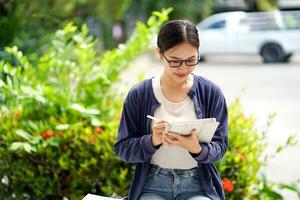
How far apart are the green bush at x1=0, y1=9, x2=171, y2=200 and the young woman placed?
0.98m

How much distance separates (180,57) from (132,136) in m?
0.42

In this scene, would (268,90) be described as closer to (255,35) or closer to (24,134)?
(255,35)

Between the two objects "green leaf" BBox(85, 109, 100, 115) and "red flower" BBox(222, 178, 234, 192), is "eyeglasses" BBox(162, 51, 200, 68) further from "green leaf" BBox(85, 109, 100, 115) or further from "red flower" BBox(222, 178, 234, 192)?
"green leaf" BBox(85, 109, 100, 115)

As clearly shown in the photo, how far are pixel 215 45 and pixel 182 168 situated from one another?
15.2 meters

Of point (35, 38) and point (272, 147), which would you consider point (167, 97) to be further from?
point (35, 38)

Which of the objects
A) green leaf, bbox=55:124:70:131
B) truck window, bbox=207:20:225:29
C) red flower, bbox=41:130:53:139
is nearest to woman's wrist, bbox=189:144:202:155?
green leaf, bbox=55:124:70:131

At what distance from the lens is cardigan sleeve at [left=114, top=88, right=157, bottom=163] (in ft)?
7.80

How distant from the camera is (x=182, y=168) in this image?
7.97 ft

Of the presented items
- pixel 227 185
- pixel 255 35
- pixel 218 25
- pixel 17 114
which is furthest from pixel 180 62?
pixel 218 25

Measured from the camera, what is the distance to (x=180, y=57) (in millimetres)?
2287

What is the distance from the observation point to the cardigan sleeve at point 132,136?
93.6 inches

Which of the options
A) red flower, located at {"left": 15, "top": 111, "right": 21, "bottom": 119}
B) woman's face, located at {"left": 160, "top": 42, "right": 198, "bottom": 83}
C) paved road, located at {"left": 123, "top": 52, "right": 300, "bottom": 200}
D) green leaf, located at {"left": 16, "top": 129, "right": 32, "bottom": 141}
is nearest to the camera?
woman's face, located at {"left": 160, "top": 42, "right": 198, "bottom": 83}

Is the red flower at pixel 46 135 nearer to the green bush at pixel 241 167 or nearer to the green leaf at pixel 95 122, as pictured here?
the green leaf at pixel 95 122

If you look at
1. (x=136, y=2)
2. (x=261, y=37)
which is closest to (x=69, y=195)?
(x=261, y=37)
